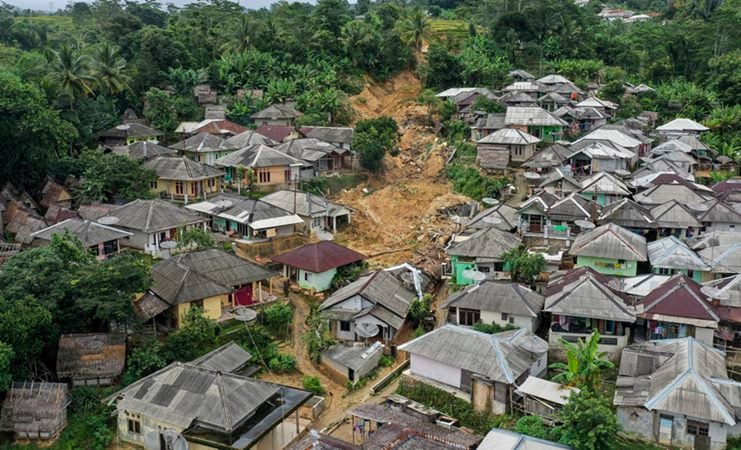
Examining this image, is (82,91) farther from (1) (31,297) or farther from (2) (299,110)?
Result: (1) (31,297)

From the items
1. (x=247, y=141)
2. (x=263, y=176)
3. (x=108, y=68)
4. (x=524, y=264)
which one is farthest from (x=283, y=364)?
(x=108, y=68)

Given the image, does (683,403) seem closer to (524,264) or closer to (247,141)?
(524,264)

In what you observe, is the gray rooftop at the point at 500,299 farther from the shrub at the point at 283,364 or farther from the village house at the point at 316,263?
Result: the village house at the point at 316,263

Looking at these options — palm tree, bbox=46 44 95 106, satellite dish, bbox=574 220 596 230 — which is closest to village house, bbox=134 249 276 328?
satellite dish, bbox=574 220 596 230

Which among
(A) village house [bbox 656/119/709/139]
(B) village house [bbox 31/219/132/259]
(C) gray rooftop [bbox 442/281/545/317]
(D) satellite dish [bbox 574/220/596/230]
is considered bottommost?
(C) gray rooftop [bbox 442/281/545/317]

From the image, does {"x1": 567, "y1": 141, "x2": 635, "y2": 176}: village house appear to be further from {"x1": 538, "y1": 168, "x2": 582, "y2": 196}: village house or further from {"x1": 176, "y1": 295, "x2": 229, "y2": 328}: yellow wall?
{"x1": 176, "y1": 295, "x2": 229, "y2": 328}: yellow wall
